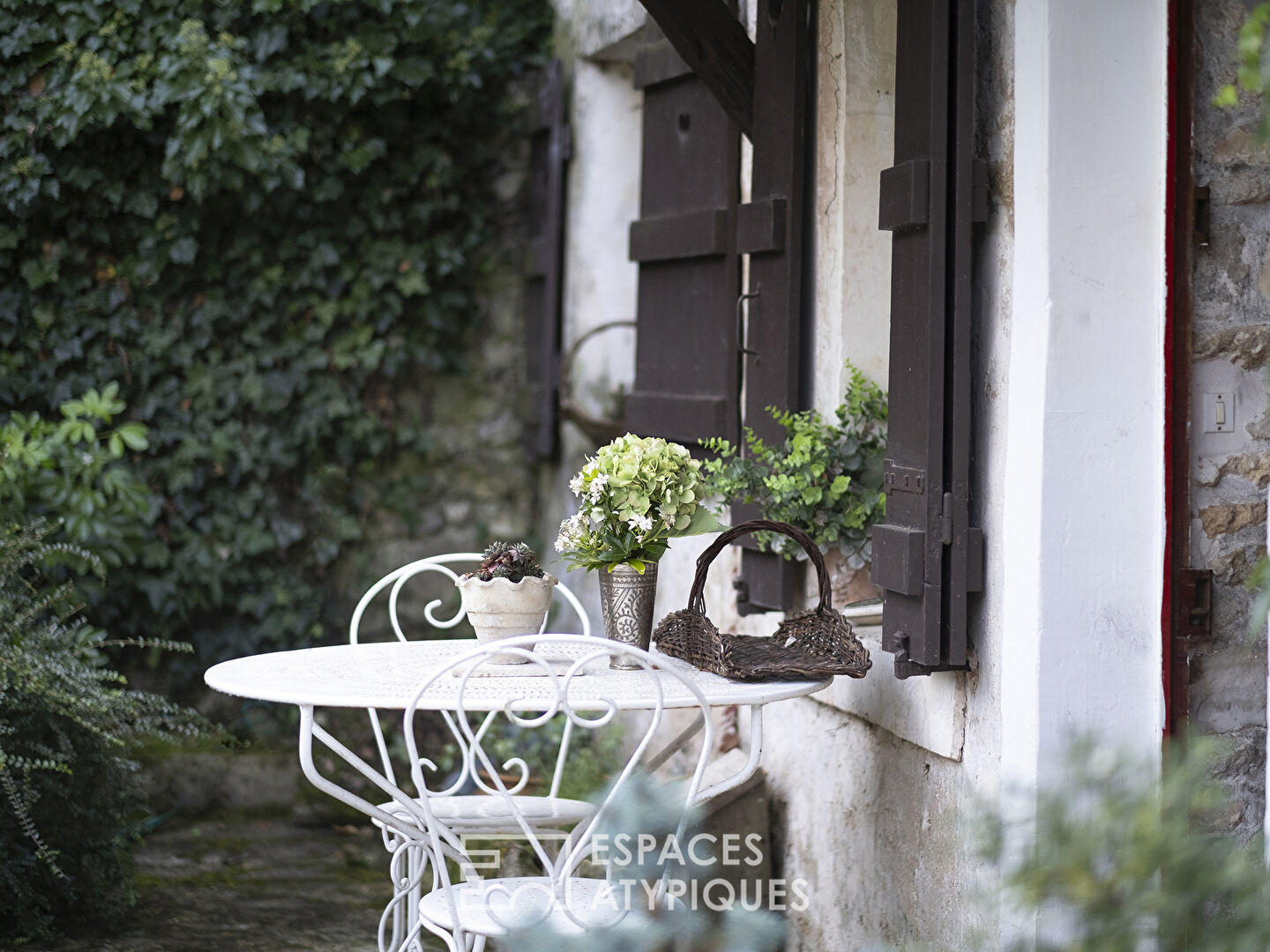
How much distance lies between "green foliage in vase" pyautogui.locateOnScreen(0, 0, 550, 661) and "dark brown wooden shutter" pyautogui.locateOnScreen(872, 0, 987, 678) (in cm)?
277

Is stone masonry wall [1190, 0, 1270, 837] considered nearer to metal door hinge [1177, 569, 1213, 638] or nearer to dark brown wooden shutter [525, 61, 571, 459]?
metal door hinge [1177, 569, 1213, 638]

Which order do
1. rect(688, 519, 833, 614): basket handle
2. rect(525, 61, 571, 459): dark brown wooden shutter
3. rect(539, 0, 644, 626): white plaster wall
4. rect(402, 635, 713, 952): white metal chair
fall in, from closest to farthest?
rect(402, 635, 713, 952): white metal chair, rect(688, 519, 833, 614): basket handle, rect(539, 0, 644, 626): white plaster wall, rect(525, 61, 571, 459): dark brown wooden shutter

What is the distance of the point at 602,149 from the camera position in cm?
493

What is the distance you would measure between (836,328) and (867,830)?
3.75ft

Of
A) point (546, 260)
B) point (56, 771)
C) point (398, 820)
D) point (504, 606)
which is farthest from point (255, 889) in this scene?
point (546, 260)

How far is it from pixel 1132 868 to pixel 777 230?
2319 millimetres

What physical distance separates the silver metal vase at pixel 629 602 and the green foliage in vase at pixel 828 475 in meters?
0.36

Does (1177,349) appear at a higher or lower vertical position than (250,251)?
lower

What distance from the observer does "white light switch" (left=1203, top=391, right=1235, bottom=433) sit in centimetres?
239

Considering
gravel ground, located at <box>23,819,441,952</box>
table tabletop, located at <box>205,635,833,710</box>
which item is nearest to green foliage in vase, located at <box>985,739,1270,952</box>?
table tabletop, located at <box>205,635,833,710</box>

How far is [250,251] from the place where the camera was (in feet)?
15.8

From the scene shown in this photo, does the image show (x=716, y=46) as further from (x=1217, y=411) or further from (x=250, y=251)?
(x=250, y=251)

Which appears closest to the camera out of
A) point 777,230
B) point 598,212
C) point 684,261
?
point 777,230

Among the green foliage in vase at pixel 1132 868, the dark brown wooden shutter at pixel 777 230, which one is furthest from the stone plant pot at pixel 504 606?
the green foliage in vase at pixel 1132 868
